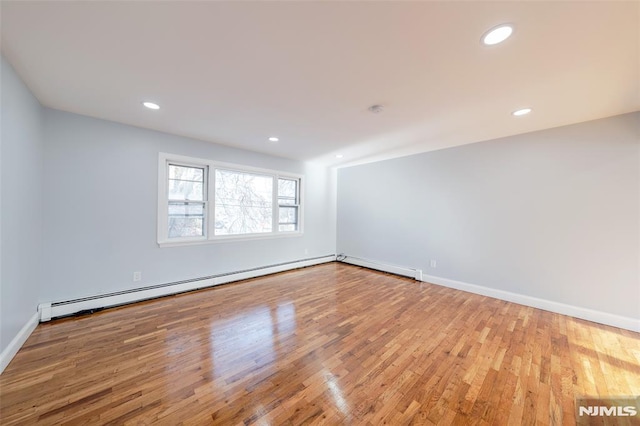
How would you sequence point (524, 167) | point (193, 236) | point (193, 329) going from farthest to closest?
point (193, 236)
point (524, 167)
point (193, 329)

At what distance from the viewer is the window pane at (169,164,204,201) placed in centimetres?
351

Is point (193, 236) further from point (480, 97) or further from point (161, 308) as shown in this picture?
point (480, 97)

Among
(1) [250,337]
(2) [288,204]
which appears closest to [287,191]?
(2) [288,204]

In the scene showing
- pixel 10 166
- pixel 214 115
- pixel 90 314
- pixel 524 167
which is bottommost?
pixel 90 314

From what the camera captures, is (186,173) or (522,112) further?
(186,173)

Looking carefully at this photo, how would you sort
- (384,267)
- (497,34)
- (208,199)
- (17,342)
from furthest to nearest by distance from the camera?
1. (384,267)
2. (208,199)
3. (17,342)
4. (497,34)

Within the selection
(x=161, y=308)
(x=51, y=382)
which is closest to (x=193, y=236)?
(x=161, y=308)

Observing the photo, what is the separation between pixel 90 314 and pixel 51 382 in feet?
4.36

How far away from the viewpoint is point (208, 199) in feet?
12.4

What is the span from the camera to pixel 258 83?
2033 millimetres

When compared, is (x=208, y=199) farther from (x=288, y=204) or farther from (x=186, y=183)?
(x=288, y=204)

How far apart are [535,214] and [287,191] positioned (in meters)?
4.20

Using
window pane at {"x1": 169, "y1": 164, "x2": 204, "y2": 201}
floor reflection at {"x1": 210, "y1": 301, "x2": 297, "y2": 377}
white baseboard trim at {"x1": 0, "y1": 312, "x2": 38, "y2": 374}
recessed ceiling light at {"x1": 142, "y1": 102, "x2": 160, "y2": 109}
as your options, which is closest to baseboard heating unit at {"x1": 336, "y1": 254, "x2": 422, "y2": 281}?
floor reflection at {"x1": 210, "y1": 301, "x2": 297, "y2": 377}

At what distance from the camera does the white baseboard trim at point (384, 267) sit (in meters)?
4.29
